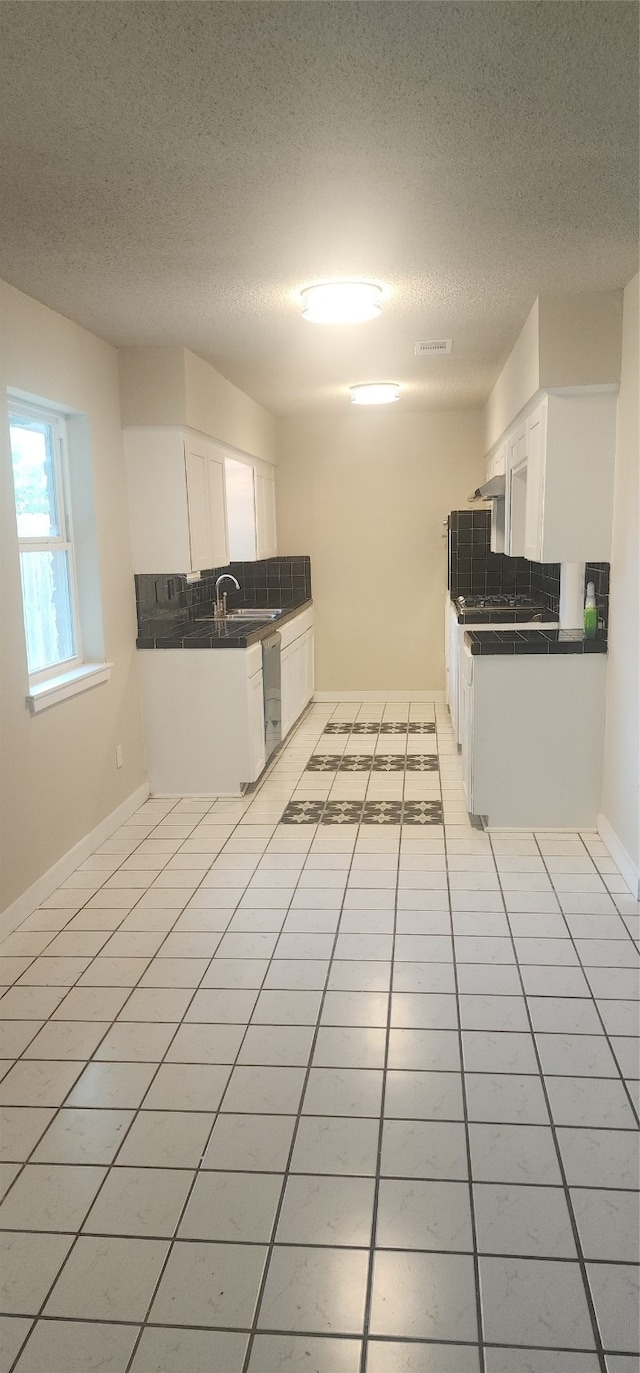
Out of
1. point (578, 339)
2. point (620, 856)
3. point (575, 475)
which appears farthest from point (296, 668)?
point (578, 339)

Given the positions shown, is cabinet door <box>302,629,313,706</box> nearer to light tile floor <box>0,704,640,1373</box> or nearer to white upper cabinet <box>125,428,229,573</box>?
white upper cabinet <box>125,428,229,573</box>

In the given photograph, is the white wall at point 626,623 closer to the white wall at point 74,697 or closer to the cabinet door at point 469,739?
the cabinet door at point 469,739

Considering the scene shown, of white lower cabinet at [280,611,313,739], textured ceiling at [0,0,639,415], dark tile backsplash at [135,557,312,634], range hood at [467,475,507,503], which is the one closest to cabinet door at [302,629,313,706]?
white lower cabinet at [280,611,313,739]

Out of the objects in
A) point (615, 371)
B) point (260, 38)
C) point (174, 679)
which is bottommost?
point (174, 679)

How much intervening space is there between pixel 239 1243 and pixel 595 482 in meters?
3.20

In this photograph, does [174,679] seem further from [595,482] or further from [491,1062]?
[491,1062]

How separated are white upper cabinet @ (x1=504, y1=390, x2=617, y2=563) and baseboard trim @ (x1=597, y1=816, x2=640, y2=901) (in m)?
1.23

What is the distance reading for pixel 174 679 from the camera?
16.2ft

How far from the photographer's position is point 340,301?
3578 mm

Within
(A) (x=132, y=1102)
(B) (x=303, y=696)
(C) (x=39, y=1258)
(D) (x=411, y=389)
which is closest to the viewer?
(C) (x=39, y=1258)

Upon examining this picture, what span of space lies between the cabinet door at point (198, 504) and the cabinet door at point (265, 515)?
142cm

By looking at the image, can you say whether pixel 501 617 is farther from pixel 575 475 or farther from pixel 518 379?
pixel 575 475

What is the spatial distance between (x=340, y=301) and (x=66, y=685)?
6.44 feet

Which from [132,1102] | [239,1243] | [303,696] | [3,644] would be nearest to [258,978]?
[132,1102]
